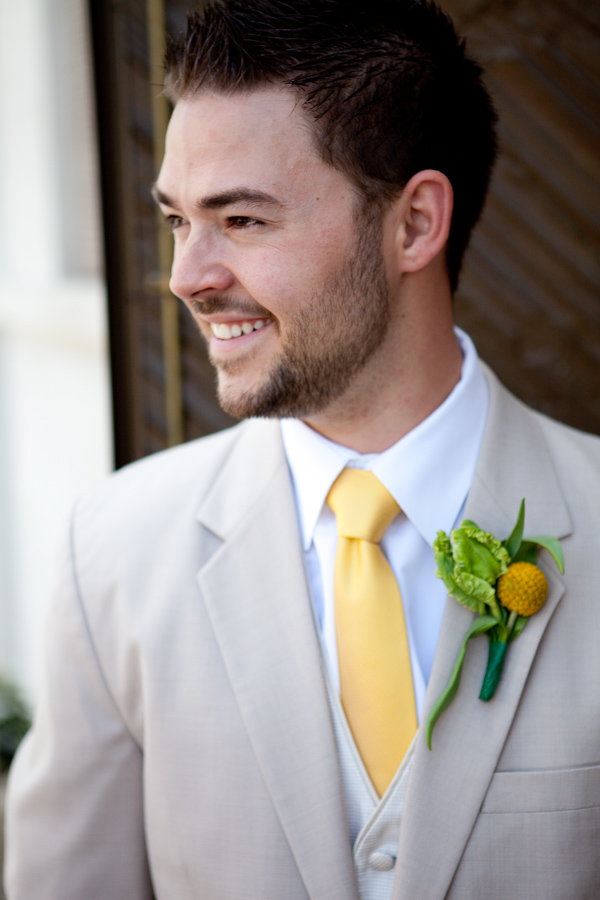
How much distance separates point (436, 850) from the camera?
1.20 metres

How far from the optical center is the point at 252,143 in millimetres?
1283

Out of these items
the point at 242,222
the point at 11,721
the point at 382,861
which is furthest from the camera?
the point at 11,721

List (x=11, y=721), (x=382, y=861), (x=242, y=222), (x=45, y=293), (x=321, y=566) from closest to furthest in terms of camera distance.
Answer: (x=382, y=861)
(x=242, y=222)
(x=321, y=566)
(x=45, y=293)
(x=11, y=721)

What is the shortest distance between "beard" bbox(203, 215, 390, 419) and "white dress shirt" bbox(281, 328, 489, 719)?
0.43ft

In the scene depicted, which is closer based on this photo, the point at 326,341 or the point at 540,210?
the point at 326,341

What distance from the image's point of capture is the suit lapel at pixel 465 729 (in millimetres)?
1196

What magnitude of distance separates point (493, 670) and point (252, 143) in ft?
3.13

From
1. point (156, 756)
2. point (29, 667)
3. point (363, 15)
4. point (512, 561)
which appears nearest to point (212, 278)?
point (363, 15)

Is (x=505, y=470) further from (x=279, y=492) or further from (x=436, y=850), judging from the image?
(x=436, y=850)

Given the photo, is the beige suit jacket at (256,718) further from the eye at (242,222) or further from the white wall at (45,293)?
the white wall at (45,293)

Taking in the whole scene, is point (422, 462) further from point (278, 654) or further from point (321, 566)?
point (278, 654)

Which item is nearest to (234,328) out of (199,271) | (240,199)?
(199,271)

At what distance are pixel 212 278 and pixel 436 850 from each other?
1.01 meters

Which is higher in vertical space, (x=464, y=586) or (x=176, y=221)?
(x=176, y=221)
